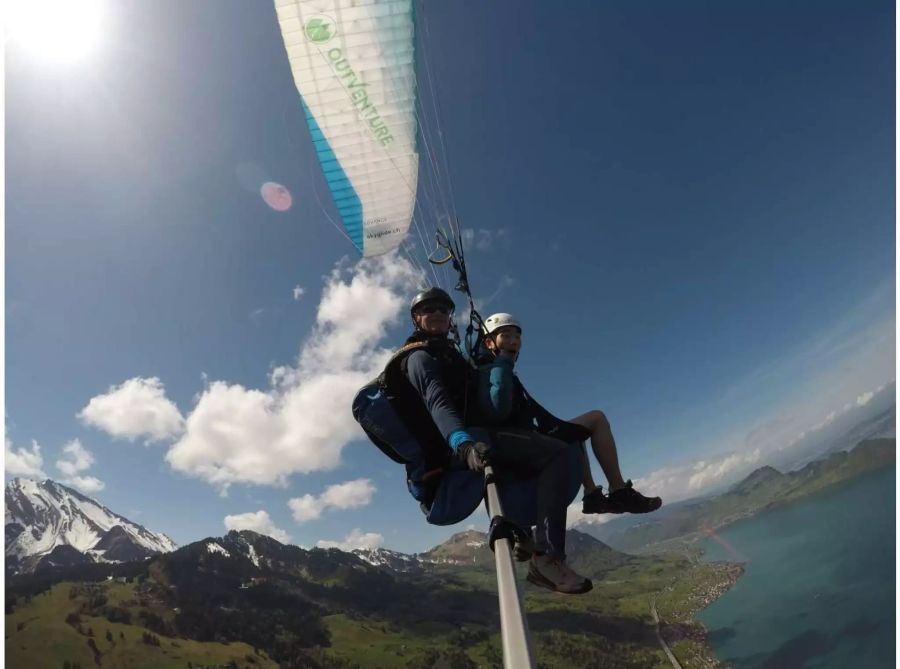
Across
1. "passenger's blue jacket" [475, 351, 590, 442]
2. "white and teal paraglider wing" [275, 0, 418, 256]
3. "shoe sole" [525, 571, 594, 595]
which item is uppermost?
"white and teal paraglider wing" [275, 0, 418, 256]

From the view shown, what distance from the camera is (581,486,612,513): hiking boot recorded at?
16.1 feet

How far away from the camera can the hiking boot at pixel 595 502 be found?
16.1 ft

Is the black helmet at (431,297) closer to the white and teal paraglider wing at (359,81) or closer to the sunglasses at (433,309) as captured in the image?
the sunglasses at (433,309)

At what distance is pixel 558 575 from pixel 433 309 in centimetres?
253

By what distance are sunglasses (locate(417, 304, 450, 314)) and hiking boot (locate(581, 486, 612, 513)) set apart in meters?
2.29

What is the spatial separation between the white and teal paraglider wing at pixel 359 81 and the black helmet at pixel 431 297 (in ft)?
13.6

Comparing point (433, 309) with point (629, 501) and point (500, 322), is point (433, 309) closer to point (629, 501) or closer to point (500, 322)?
point (500, 322)

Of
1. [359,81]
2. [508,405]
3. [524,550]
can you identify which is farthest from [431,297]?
[359,81]

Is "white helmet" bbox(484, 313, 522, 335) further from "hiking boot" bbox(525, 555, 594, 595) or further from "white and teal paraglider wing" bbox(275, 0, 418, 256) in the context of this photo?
"white and teal paraglider wing" bbox(275, 0, 418, 256)

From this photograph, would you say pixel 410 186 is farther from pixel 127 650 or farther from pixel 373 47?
pixel 127 650

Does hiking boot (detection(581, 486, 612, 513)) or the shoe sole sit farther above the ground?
hiking boot (detection(581, 486, 612, 513))

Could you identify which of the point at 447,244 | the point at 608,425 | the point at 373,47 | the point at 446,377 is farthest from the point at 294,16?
the point at 608,425

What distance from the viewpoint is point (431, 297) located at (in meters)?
4.95

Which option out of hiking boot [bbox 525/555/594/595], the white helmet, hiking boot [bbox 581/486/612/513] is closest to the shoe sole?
hiking boot [bbox 525/555/594/595]
